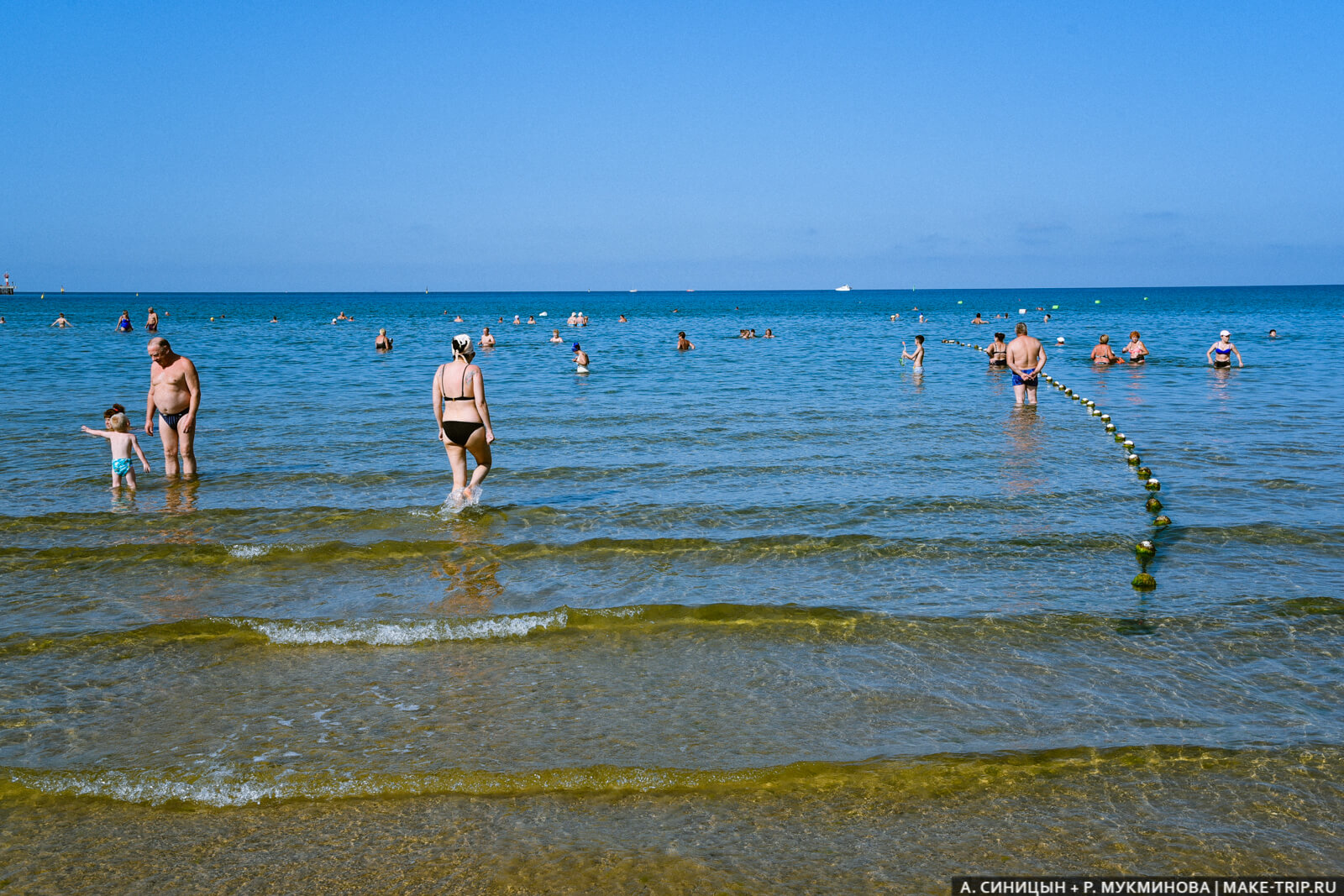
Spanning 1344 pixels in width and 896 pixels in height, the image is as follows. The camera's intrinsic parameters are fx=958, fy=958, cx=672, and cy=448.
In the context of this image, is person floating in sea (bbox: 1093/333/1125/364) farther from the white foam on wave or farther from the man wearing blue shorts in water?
the white foam on wave

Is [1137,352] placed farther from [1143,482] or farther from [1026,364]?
[1143,482]

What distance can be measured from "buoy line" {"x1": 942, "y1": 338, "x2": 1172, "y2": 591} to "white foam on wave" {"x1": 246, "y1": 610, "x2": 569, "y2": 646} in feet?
15.9

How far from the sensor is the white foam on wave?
7.16 metres

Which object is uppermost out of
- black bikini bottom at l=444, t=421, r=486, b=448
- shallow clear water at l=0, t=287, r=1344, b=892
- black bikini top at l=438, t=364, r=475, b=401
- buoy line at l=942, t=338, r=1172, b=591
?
black bikini top at l=438, t=364, r=475, b=401

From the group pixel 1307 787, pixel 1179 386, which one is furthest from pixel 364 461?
pixel 1179 386

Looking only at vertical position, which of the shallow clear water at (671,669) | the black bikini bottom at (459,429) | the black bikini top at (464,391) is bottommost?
the shallow clear water at (671,669)

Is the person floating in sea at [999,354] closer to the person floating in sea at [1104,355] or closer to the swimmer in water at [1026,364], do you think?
the person floating in sea at [1104,355]

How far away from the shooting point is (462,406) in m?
10.3

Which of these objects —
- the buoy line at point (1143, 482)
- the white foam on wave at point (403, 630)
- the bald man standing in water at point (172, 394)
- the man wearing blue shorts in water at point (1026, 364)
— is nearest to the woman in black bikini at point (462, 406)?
the white foam on wave at point (403, 630)

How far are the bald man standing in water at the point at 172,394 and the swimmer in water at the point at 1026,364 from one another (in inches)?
612

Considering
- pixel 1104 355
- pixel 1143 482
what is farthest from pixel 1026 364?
pixel 1104 355

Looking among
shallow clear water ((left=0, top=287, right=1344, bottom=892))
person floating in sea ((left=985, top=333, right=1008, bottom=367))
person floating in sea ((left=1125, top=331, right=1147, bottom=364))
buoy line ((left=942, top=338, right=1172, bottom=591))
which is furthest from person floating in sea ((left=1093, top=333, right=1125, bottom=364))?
shallow clear water ((left=0, top=287, right=1344, bottom=892))

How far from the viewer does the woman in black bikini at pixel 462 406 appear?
400 inches

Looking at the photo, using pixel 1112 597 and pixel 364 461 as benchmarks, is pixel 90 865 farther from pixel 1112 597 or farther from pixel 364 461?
pixel 364 461
